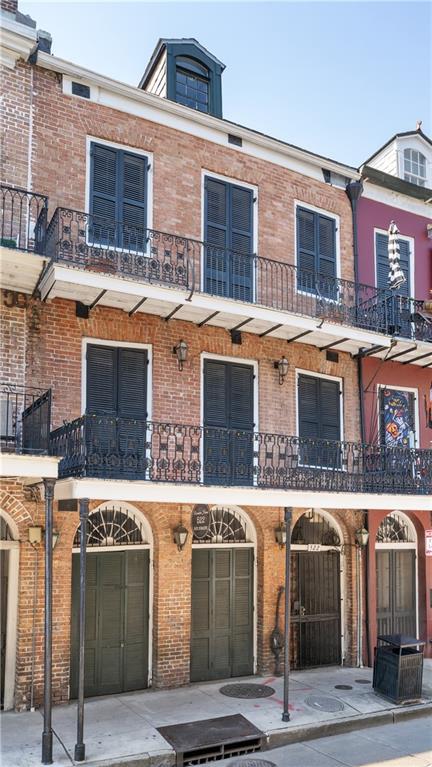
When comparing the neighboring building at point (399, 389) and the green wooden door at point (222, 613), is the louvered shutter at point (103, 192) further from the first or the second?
the neighboring building at point (399, 389)

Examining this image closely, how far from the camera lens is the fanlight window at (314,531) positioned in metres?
13.6

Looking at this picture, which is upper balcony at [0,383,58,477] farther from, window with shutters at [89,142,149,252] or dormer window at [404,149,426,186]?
dormer window at [404,149,426,186]

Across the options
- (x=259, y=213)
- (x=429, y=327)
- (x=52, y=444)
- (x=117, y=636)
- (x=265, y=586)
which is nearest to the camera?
(x=52, y=444)

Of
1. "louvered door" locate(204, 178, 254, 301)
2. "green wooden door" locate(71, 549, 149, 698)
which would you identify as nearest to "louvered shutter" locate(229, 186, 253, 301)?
"louvered door" locate(204, 178, 254, 301)

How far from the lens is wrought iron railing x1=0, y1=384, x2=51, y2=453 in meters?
8.91

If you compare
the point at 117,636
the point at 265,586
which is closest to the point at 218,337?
the point at 265,586

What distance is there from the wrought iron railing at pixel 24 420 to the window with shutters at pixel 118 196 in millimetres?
2962

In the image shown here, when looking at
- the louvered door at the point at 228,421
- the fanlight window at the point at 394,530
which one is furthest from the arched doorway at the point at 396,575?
the louvered door at the point at 228,421

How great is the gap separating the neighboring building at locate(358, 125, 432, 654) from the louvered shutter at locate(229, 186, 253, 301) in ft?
9.71

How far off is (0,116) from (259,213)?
515cm

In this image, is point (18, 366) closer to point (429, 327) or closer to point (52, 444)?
point (52, 444)

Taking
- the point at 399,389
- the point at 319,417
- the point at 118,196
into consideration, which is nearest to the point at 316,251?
the point at 319,417

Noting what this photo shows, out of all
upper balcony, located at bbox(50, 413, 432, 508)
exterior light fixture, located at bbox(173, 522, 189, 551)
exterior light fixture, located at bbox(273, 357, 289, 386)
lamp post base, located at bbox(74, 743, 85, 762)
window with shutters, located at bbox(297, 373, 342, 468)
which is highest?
exterior light fixture, located at bbox(273, 357, 289, 386)

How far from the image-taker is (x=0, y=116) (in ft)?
35.1
